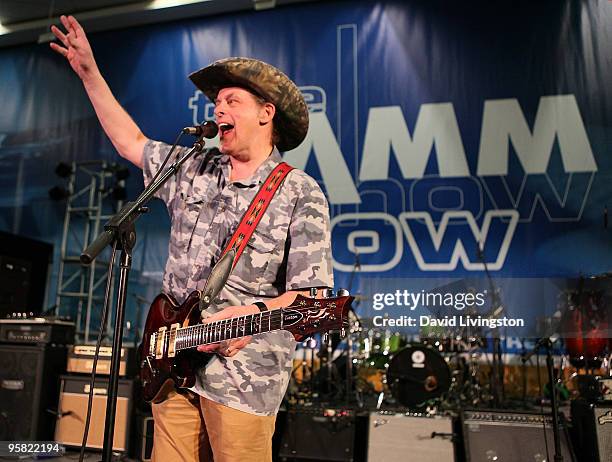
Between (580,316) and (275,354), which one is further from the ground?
(580,316)

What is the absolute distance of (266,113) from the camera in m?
2.15

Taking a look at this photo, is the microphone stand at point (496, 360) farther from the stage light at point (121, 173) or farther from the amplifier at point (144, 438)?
the stage light at point (121, 173)

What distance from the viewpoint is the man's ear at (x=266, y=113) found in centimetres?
214

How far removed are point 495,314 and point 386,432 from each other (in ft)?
5.37

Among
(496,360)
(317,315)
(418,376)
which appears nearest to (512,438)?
(418,376)

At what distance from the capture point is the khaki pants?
1.69m

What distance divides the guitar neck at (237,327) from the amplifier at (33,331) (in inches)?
140

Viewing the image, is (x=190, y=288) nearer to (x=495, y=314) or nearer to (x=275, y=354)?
(x=275, y=354)

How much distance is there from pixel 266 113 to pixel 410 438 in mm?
3034

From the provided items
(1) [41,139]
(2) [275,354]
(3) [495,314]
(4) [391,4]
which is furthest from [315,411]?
(1) [41,139]

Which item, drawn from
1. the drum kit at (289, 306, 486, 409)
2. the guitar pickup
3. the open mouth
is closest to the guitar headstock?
the guitar pickup

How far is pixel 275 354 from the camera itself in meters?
1.83

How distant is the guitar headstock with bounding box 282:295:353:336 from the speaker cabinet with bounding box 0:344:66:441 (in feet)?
12.3

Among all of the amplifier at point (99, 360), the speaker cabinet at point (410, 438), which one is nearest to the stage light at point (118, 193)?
the amplifier at point (99, 360)
